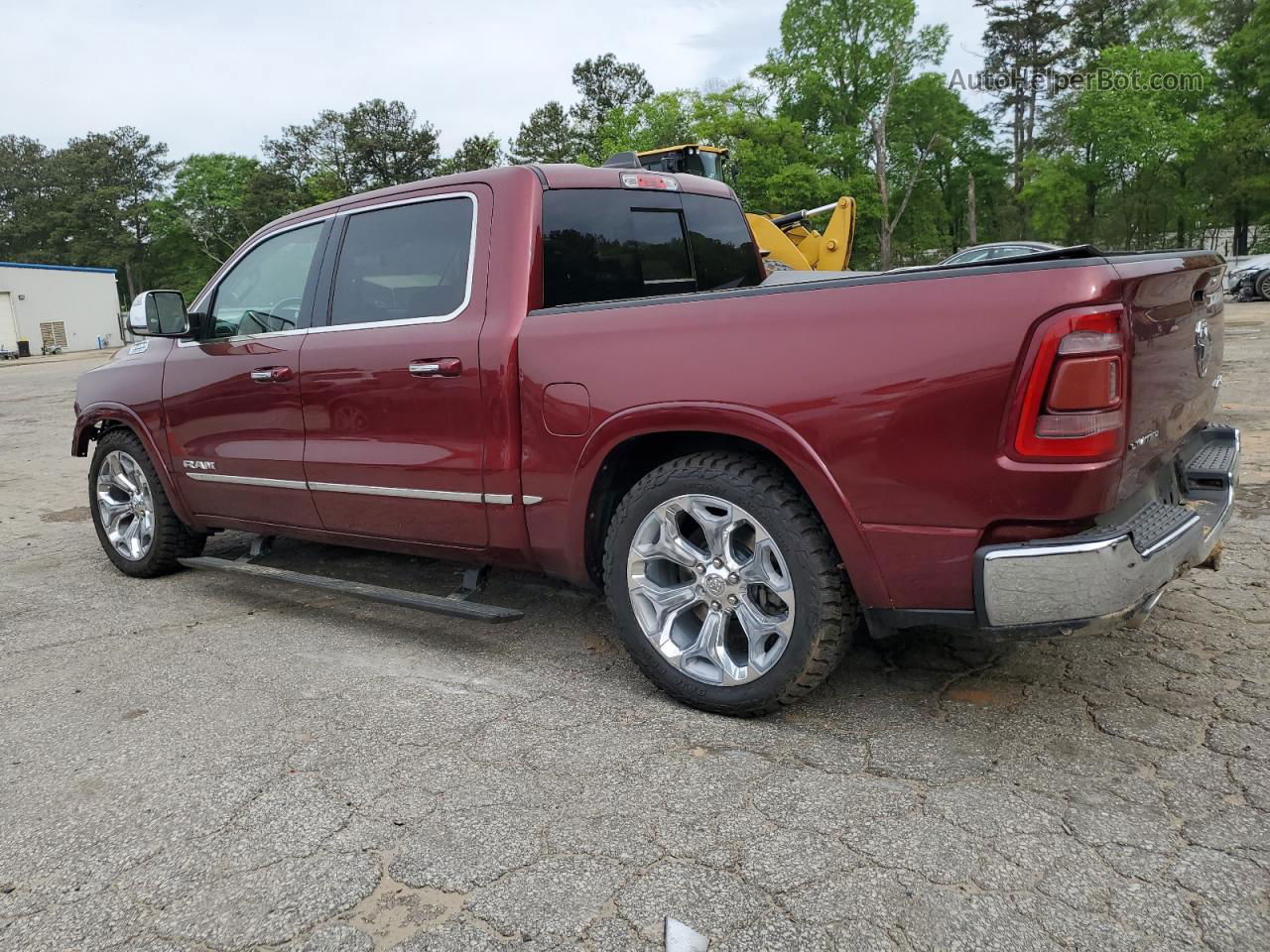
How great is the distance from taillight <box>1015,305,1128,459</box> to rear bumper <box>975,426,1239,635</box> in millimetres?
239

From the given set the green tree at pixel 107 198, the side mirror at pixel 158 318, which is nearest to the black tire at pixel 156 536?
the side mirror at pixel 158 318

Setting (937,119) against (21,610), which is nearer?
(21,610)

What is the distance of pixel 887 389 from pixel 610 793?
1347mm

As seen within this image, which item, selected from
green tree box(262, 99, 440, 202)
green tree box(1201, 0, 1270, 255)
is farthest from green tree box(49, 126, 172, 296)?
green tree box(1201, 0, 1270, 255)

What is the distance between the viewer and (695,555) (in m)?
3.05

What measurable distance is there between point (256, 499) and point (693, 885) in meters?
3.07

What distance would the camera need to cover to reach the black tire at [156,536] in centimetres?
499

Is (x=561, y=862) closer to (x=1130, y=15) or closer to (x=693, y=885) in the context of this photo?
(x=693, y=885)

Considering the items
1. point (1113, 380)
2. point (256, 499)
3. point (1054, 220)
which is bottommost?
point (256, 499)

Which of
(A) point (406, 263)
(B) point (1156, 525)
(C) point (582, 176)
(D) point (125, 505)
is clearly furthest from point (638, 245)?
(D) point (125, 505)

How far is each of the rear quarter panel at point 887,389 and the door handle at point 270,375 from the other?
5.47 feet

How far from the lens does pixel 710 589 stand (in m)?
3.03

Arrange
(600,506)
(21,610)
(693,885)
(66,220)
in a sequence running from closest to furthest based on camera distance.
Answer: (693,885)
(600,506)
(21,610)
(66,220)

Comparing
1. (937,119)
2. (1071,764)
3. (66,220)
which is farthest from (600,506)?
(66,220)
